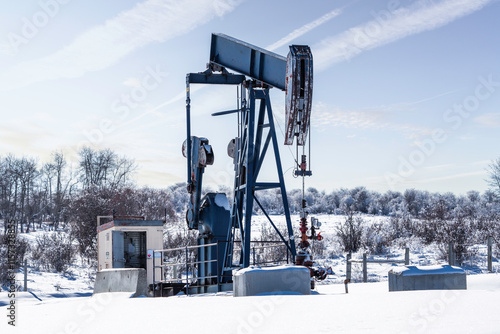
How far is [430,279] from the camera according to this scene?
32.2ft

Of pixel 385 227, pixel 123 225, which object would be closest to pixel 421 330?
pixel 123 225

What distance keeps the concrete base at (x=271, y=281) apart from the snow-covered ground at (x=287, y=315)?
0.75 meters

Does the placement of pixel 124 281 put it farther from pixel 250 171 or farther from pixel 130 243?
pixel 130 243

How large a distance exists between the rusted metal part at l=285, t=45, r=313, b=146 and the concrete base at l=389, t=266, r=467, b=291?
4.08m

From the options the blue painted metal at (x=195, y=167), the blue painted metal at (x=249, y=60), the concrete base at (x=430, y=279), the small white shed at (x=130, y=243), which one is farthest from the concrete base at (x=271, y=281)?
the small white shed at (x=130, y=243)

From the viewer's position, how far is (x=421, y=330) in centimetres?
571

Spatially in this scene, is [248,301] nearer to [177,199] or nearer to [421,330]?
[421,330]

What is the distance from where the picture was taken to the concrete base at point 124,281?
1069 centimetres

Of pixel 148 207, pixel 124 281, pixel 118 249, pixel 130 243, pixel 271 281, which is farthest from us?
pixel 148 207

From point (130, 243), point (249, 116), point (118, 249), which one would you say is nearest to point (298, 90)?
point (249, 116)

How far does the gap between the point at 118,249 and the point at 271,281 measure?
464 inches

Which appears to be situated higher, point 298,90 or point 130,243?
point 298,90

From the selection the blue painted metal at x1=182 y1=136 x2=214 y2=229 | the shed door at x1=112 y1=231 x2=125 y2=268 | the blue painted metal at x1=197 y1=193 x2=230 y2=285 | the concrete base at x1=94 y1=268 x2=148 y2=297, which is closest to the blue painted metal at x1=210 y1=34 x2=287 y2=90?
the blue painted metal at x1=182 y1=136 x2=214 y2=229

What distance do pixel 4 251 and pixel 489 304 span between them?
28.5 metres
